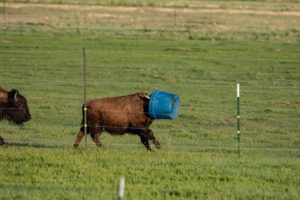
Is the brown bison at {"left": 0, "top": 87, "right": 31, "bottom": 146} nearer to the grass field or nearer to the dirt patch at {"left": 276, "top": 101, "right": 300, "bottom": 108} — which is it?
the grass field

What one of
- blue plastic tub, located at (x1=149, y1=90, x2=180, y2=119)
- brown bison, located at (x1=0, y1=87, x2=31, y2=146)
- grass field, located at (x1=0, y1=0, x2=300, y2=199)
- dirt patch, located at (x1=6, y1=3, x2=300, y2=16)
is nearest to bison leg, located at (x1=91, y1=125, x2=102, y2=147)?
grass field, located at (x1=0, y1=0, x2=300, y2=199)

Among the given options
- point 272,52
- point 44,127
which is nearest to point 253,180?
point 44,127

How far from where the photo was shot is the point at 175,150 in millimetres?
17766

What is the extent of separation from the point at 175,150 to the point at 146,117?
0.82 metres

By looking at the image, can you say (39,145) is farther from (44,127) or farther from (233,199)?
(233,199)

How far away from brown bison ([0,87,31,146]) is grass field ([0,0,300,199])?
479 mm

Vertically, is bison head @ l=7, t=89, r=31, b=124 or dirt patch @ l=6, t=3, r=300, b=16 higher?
dirt patch @ l=6, t=3, r=300, b=16

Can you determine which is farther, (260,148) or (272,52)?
(272,52)

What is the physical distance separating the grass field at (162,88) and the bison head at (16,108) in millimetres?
451

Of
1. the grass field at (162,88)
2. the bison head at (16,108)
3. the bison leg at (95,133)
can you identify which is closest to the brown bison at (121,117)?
the bison leg at (95,133)

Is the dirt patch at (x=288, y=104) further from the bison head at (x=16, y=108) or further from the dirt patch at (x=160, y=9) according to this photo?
the dirt patch at (x=160, y=9)

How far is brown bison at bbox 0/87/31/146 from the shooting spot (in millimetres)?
18703

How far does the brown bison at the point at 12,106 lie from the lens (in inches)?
736

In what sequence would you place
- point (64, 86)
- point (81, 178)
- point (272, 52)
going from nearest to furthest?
1. point (81, 178)
2. point (64, 86)
3. point (272, 52)
